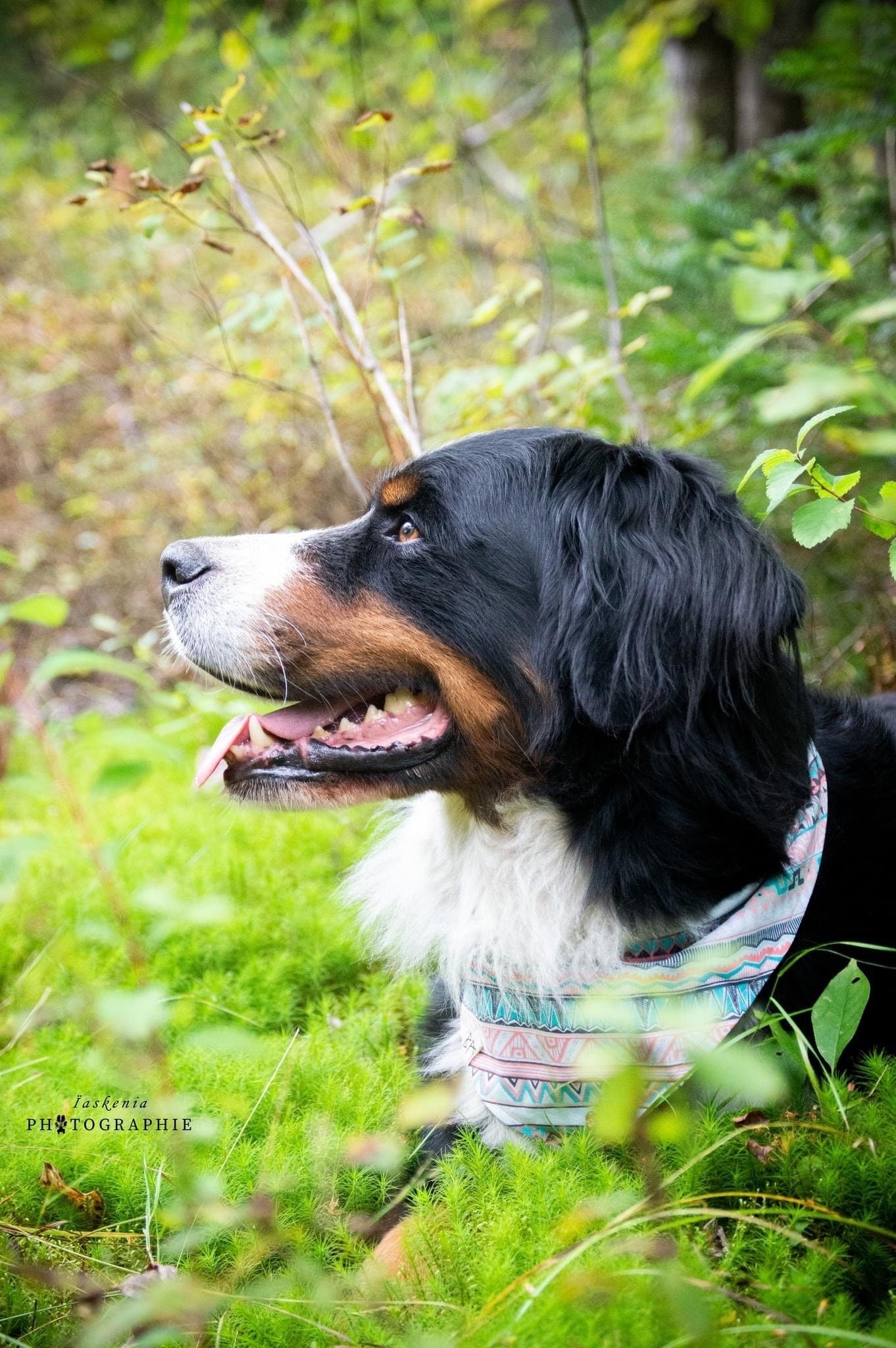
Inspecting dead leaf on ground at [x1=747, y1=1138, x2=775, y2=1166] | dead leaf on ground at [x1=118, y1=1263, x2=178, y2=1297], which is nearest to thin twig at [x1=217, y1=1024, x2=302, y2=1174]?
dead leaf on ground at [x1=118, y1=1263, x2=178, y2=1297]

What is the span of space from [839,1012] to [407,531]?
1.33 metres

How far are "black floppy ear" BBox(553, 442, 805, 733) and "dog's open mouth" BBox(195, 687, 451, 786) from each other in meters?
0.35

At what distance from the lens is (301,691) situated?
226cm

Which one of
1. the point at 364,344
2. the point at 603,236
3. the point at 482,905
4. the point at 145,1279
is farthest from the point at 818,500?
the point at 603,236

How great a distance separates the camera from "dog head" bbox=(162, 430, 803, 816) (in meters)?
1.99

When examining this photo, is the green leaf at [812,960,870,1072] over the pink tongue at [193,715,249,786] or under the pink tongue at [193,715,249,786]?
under

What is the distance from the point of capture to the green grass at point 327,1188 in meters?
1.33

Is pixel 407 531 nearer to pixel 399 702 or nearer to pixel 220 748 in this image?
pixel 399 702

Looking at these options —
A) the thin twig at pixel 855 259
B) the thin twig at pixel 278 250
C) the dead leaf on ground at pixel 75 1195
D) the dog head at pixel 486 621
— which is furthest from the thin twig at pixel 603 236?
the dead leaf on ground at pixel 75 1195

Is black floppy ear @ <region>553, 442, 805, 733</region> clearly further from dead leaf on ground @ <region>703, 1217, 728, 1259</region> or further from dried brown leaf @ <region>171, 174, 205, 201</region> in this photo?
dried brown leaf @ <region>171, 174, 205, 201</region>

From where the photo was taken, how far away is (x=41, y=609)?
3.28ft

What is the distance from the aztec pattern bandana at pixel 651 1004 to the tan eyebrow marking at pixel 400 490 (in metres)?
1.05

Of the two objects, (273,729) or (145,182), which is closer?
(273,729)

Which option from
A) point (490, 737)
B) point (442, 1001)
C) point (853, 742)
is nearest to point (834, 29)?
point (853, 742)
